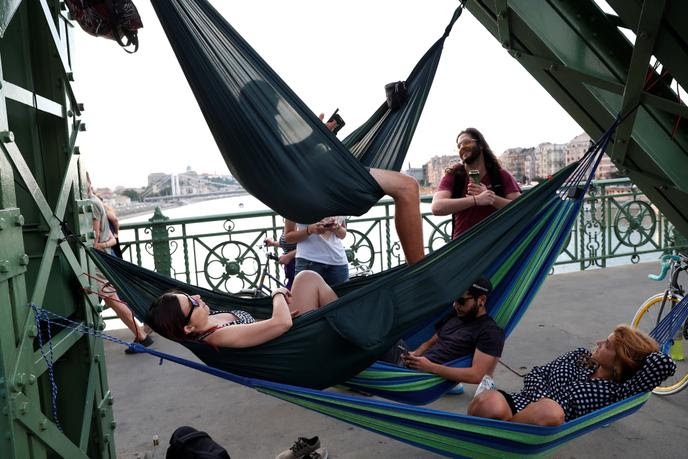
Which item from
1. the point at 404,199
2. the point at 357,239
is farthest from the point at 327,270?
the point at 357,239

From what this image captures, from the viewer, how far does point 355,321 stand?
1.75 metres

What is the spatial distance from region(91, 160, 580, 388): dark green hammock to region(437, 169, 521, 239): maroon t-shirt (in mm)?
542

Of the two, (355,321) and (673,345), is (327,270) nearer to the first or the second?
(355,321)

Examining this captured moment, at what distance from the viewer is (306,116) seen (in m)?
1.82

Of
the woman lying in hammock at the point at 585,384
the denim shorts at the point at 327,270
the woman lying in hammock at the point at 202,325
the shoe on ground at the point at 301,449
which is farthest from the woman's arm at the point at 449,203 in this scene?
the shoe on ground at the point at 301,449

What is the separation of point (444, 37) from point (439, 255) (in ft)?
3.53

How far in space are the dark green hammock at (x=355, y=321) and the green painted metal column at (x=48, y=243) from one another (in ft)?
0.55

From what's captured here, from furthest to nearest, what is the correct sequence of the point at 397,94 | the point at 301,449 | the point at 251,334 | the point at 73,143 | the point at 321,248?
the point at 321,248
the point at 397,94
the point at 301,449
the point at 73,143
the point at 251,334

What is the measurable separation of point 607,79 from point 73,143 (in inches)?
76.1

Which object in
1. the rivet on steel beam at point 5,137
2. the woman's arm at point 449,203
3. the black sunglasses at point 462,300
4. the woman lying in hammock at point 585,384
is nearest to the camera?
the rivet on steel beam at point 5,137

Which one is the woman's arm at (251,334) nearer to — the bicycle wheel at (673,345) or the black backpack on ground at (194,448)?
the black backpack on ground at (194,448)

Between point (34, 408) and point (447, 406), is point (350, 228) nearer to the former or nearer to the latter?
point (447, 406)

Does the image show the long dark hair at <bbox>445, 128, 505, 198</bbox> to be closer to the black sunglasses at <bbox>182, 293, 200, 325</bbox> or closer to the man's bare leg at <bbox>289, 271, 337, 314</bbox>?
the man's bare leg at <bbox>289, 271, 337, 314</bbox>

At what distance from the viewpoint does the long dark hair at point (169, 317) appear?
1.81 meters
